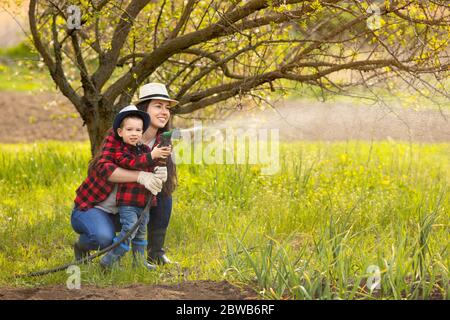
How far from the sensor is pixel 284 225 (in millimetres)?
5965

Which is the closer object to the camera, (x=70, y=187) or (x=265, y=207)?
(x=265, y=207)

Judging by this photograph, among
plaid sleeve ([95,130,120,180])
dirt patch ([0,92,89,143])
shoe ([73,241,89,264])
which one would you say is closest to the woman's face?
plaid sleeve ([95,130,120,180])

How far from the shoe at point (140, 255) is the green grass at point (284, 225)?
0.05 metres

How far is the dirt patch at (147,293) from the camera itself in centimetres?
380

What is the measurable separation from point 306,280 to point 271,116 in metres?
8.54

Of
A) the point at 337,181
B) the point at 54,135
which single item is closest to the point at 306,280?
the point at 337,181

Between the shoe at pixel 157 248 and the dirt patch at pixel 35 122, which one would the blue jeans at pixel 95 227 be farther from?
the dirt patch at pixel 35 122

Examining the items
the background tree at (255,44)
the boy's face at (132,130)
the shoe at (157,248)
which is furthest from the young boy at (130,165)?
the background tree at (255,44)

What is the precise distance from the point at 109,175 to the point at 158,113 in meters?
0.50

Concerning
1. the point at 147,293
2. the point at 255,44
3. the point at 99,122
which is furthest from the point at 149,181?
the point at 99,122

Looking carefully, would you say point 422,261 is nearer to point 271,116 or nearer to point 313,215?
point 313,215

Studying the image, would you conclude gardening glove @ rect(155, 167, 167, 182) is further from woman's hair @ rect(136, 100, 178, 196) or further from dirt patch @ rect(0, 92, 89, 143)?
dirt patch @ rect(0, 92, 89, 143)

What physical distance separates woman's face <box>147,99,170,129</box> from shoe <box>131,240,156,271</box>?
0.73 metres

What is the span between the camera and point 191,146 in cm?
891
